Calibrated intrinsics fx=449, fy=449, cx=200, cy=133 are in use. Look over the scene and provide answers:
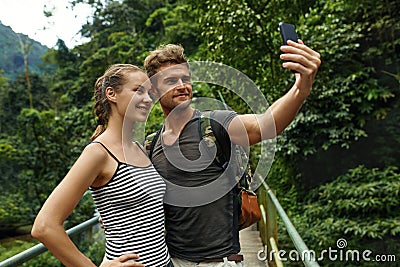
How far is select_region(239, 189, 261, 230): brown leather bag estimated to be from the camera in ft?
4.57

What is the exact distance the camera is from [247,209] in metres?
1.40

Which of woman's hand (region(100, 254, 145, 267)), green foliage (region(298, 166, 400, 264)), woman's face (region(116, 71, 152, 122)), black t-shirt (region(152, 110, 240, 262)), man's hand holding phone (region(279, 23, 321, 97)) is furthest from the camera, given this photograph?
green foliage (region(298, 166, 400, 264))

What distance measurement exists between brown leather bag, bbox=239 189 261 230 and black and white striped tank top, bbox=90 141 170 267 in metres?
0.32

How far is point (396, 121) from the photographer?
6.41m

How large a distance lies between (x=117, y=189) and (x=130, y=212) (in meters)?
0.07

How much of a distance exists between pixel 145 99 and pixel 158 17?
14.2 meters

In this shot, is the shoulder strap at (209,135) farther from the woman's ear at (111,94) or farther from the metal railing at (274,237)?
the metal railing at (274,237)

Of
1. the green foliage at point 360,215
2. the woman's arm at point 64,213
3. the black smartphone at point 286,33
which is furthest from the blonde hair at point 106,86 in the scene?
the green foliage at point 360,215

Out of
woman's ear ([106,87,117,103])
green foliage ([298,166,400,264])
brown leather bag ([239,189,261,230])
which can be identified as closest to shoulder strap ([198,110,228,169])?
brown leather bag ([239,189,261,230])

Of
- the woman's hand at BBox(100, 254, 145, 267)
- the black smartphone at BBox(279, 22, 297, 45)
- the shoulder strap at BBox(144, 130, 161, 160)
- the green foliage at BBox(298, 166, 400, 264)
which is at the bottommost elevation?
the green foliage at BBox(298, 166, 400, 264)

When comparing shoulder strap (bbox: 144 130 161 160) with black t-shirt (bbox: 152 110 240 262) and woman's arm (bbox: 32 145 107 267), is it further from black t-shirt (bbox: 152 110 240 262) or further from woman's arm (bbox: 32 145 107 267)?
woman's arm (bbox: 32 145 107 267)

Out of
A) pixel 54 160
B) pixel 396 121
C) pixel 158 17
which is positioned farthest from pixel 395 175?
pixel 158 17

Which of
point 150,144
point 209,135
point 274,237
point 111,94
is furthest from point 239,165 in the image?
point 274,237

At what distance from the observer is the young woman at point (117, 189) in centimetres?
101
